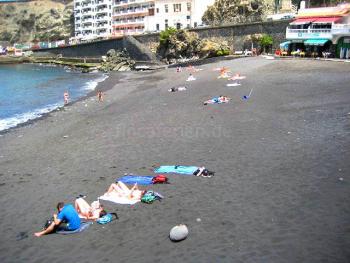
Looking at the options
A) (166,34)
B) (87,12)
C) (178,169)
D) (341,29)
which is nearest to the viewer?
(178,169)

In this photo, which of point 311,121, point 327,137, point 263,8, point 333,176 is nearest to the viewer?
point 333,176

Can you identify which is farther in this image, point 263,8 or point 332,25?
point 263,8

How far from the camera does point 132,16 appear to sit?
10769cm

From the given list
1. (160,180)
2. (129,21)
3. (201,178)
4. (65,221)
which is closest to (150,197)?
(160,180)

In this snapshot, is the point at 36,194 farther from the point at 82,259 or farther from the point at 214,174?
the point at 214,174

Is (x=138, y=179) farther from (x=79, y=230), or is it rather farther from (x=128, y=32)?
(x=128, y=32)

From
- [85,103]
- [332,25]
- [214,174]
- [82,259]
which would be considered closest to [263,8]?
[332,25]

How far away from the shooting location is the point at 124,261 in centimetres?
952

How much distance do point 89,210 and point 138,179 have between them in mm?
2926

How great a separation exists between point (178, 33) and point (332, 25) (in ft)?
109

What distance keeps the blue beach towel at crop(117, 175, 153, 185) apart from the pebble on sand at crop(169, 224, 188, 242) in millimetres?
4048

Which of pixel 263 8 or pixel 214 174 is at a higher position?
pixel 263 8

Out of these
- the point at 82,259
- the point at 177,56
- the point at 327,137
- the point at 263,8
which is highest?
the point at 263,8

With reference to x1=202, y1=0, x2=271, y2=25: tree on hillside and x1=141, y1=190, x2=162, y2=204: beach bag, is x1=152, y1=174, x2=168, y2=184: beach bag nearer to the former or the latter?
x1=141, y1=190, x2=162, y2=204: beach bag
